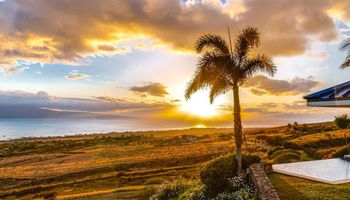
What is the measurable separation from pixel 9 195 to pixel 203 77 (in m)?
25.9

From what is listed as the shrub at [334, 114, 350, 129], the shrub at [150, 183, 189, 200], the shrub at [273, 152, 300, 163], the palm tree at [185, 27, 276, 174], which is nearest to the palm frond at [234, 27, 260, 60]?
the palm tree at [185, 27, 276, 174]

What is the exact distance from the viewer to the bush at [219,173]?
16.6m

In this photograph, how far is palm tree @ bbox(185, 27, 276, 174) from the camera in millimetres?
17062

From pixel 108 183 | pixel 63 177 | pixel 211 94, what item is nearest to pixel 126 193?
pixel 108 183

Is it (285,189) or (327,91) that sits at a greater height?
(327,91)

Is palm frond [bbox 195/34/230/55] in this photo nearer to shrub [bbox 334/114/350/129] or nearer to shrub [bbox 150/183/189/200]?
shrub [bbox 150/183/189/200]

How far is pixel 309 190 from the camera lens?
12164mm

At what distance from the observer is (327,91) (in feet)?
33.9

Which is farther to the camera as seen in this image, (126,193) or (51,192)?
(51,192)

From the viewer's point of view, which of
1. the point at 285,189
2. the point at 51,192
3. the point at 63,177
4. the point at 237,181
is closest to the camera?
the point at 285,189

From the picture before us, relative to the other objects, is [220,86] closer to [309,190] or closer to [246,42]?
[246,42]

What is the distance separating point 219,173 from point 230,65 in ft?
17.6

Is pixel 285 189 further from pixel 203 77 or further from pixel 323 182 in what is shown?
pixel 203 77

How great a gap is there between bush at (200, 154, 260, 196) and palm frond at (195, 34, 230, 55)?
18.0ft
